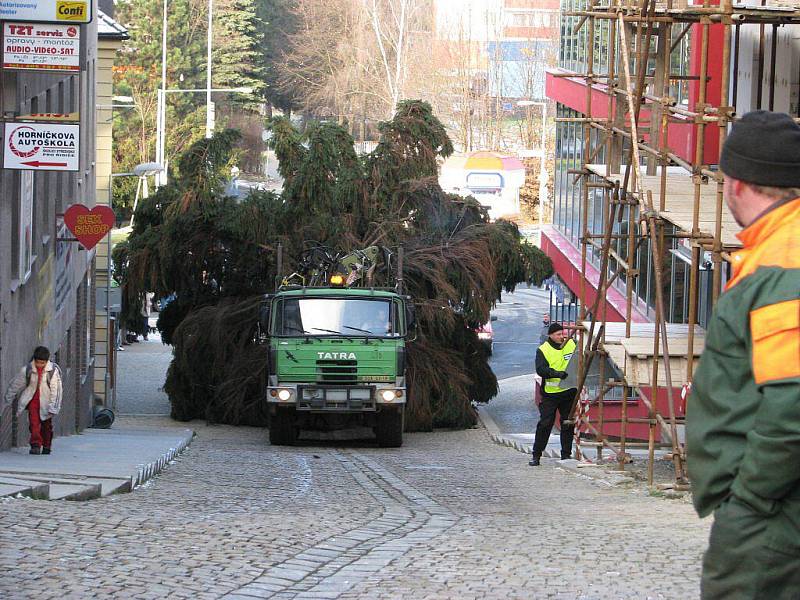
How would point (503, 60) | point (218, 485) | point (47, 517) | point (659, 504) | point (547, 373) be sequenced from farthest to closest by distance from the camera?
1. point (503, 60)
2. point (547, 373)
3. point (218, 485)
4. point (659, 504)
5. point (47, 517)

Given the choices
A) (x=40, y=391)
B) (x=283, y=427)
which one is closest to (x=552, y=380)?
(x=40, y=391)

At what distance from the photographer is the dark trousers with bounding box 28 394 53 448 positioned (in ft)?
50.4

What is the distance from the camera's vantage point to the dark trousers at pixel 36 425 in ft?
50.4

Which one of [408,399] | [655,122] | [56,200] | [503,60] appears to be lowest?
[408,399]

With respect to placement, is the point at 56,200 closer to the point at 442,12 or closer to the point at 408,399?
the point at 408,399

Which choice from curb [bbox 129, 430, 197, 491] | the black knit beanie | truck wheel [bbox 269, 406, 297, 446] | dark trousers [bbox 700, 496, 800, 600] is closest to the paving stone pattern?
curb [bbox 129, 430, 197, 491]

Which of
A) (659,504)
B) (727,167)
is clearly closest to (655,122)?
(659,504)

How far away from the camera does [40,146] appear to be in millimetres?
14820

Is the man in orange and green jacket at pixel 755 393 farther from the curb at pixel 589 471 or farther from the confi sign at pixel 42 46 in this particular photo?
the confi sign at pixel 42 46

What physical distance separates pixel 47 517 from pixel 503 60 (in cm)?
7454

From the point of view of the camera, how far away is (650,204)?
45.9ft

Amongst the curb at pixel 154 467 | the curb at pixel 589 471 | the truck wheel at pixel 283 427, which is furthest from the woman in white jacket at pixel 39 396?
the truck wheel at pixel 283 427

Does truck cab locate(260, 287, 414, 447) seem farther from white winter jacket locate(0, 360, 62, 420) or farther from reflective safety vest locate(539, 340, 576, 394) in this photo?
white winter jacket locate(0, 360, 62, 420)

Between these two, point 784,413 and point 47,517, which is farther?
point 47,517
